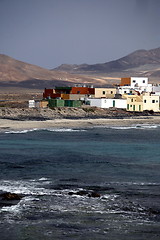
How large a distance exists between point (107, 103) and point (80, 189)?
157ft

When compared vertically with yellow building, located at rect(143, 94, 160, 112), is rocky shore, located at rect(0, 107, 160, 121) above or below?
below

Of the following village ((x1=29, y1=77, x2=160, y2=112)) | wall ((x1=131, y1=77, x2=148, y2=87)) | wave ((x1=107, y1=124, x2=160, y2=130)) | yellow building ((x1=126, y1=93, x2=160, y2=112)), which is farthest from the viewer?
wall ((x1=131, y1=77, x2=148, y2=87))

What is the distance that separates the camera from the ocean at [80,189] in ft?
58.7

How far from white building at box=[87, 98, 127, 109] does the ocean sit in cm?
2923

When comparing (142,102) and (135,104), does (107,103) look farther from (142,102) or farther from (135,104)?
(142,102)

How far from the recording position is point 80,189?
2297 cm

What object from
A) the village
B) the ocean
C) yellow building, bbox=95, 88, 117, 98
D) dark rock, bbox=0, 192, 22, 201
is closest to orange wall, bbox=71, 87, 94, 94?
the village

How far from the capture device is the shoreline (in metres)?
49.9

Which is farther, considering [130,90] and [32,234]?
[130,90]

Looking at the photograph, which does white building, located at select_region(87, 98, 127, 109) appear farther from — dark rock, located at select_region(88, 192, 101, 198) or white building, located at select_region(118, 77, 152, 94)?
dark rock, located at select_region(88, 192, 101, 198)

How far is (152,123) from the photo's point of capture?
58.2 meters

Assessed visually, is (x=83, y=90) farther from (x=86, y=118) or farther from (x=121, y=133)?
(x=121, y=133)

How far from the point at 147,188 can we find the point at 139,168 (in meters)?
5.16

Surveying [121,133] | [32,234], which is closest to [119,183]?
[32,234]
